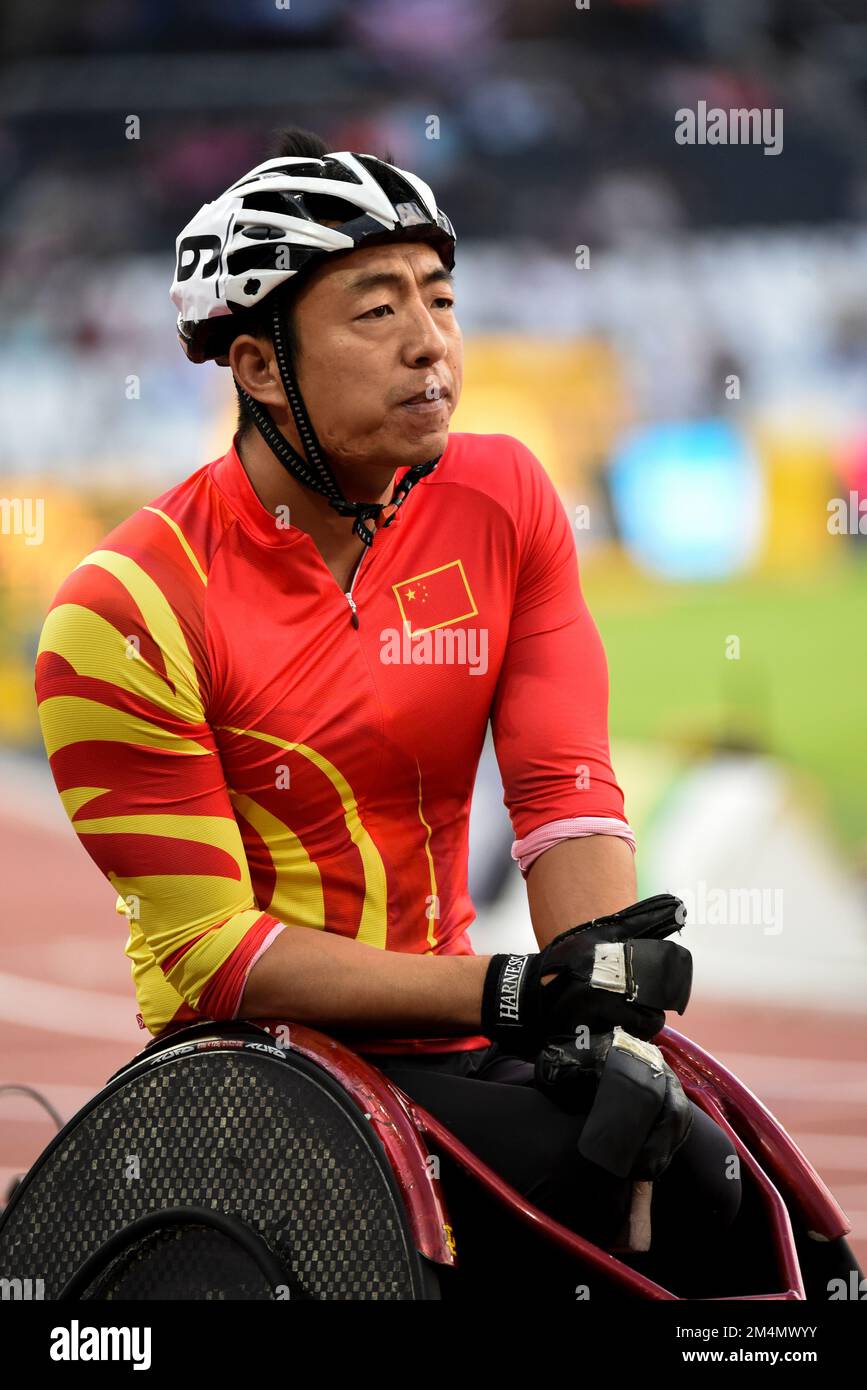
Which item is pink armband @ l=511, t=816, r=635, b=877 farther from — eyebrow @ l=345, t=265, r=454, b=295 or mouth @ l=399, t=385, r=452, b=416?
eyebrow @ l=345, t=265, r=454, b=295

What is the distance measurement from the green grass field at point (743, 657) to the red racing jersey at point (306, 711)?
629cm

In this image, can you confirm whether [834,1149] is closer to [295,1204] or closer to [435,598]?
[435,598]

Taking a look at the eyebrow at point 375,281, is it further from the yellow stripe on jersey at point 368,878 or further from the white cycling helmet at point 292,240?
the yellow stripe on jersey at point 368,878

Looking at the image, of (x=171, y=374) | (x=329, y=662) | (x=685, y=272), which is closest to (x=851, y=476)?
(x=685, y=272)

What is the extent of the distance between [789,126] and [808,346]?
1504 mm

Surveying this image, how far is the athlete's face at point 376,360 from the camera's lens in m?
2.21


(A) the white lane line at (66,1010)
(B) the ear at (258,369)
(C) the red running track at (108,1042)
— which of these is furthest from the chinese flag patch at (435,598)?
(A) the white lane line at (66,1010)

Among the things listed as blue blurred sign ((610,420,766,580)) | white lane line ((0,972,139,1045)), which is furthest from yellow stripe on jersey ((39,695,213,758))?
blue blurred sign ((610,420,766,580))

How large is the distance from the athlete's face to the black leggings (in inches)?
31.0

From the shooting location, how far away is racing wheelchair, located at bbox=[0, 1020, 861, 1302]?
1.88 m

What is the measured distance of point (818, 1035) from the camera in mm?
5379

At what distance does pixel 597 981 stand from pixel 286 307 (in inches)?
37.0

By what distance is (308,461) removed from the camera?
7.51 ft

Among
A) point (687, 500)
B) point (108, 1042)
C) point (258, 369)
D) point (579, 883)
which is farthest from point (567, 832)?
point (687, 500)
